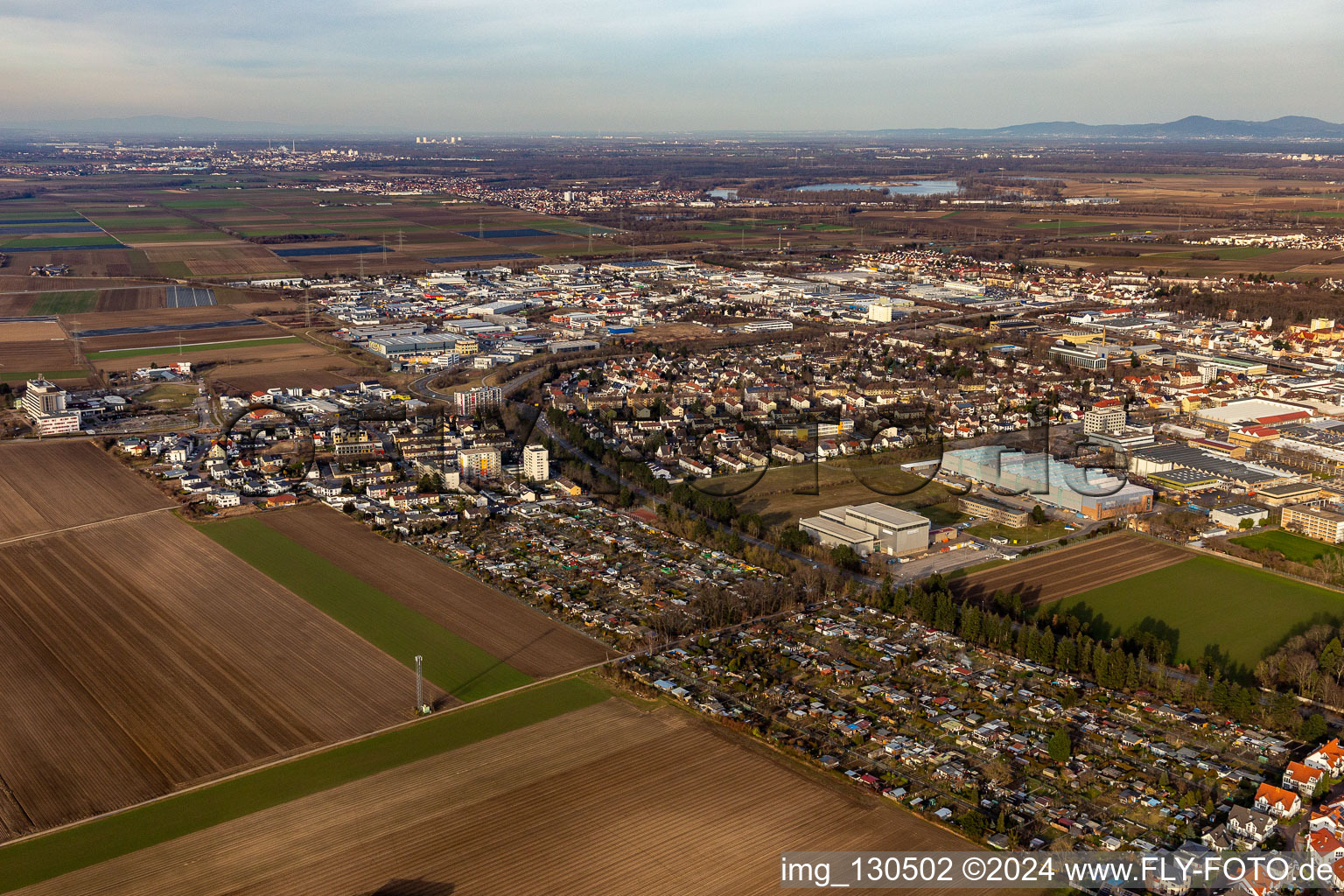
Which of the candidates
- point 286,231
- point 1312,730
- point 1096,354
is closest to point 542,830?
point 1312,730

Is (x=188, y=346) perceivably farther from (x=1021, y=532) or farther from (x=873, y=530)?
(x=1021, y=532)

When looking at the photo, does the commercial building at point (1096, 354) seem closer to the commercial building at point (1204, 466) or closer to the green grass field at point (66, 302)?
the commercial building at point (1204, 466)

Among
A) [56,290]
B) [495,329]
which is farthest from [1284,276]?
[56,290]

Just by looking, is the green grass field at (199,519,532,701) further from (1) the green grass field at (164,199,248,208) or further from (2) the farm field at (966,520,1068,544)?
(1) the green grass field at (164,199,248,208)

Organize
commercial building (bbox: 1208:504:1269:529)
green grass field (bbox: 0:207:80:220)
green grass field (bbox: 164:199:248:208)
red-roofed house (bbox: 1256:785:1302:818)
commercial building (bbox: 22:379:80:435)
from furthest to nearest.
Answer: green grass field (bbox: 164:199:248:208) → green grass field (bbox: 0:207:80:220) → commercial building (bbox: 22:379:80:435) → commercial building (bbox: 1208:504:1269:529) → red-roofed house (bbox: 1256:785:1302:818)

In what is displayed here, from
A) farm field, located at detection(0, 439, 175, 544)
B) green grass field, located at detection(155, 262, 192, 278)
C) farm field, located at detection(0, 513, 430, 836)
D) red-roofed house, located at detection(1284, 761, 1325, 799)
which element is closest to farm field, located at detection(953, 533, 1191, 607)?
red-roofed house, located at detection(1284, 761, 1325, 799)

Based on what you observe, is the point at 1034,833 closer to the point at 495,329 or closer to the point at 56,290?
the point at 495,329

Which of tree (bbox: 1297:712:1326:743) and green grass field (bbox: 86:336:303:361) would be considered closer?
tree (bbox: 1297:712:1326:743)

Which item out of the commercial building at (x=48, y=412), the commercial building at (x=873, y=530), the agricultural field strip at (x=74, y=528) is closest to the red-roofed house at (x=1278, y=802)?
the commercial building at (x=873, y=530)
